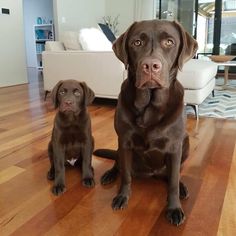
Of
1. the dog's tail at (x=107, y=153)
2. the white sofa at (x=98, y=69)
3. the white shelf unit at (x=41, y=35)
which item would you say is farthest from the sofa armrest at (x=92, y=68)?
the white shelf unit at (x=41, y=35)

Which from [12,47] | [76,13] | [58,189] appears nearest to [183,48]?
[58,189]

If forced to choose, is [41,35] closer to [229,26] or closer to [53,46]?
[53,46]

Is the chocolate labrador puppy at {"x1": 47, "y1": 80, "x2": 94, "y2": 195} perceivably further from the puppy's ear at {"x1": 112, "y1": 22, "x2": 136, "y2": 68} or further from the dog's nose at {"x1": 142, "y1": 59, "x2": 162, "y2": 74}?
the dog's nose at {"x1": 142, "y1": 59, "x2": 162, "y2": 74}

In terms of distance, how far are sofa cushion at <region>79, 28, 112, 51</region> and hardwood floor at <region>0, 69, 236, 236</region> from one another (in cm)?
159

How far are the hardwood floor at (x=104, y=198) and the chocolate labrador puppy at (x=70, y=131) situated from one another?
0.09 meters

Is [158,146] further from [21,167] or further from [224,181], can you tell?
[21,167]

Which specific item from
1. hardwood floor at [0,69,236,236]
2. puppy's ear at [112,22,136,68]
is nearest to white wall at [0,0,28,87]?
hardwood floor at [0,69,236,236]

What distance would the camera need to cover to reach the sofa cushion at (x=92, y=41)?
3.48 metres

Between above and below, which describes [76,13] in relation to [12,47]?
above

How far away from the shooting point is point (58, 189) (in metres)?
1.40

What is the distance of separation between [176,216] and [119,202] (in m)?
0.26

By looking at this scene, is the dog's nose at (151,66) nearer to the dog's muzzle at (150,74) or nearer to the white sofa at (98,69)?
the dog's muzzle at (150,74)

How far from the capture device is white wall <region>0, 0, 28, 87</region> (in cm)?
486

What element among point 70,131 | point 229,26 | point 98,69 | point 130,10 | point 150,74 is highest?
point 130,10
